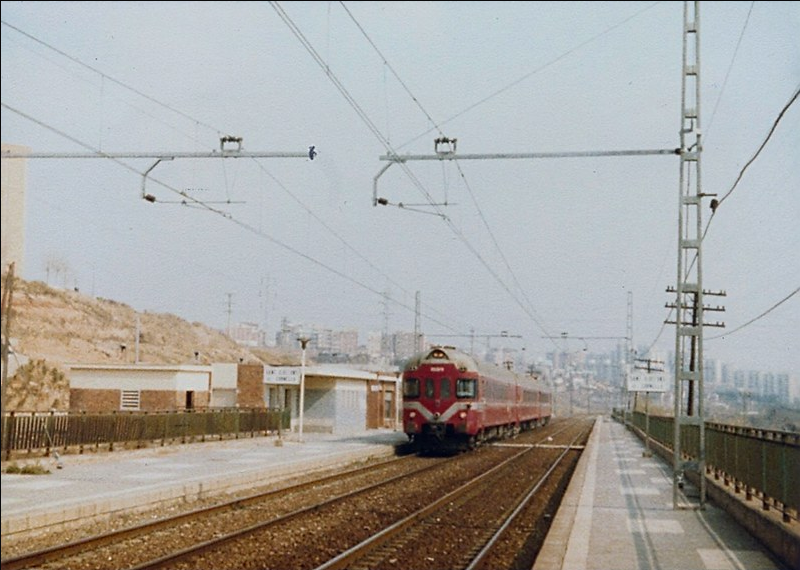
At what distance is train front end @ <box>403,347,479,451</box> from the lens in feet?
94.2

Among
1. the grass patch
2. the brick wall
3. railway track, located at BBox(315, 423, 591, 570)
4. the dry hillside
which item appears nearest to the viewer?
railway track, located at BBox(315, 423, 591, 570)

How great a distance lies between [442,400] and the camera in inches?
1135

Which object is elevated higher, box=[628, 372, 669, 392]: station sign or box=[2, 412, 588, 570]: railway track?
box=[628, 372, 669, 392]: station sign

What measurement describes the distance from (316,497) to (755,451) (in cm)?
831

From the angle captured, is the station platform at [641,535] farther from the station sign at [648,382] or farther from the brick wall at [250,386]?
the brick wall at [250,386]

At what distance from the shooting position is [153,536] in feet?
38.9

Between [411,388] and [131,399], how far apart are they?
1311 cm

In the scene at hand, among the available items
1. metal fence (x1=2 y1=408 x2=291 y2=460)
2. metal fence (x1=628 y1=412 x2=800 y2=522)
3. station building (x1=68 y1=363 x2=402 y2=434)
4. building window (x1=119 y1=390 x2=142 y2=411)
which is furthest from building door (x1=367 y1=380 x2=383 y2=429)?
metal fence (x1=628 y1=412 x2=800 y2=522)

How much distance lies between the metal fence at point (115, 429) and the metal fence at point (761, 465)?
13327 mm

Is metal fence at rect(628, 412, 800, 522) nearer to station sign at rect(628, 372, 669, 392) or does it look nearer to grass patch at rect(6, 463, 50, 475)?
station sign at rect(628, 372, 669, 392)

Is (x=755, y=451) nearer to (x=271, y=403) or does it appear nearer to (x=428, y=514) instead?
(x=428, y=514)

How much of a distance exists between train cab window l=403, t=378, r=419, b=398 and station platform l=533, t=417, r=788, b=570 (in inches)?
445

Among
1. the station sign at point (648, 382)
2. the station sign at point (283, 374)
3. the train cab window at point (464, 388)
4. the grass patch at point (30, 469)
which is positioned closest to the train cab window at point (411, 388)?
the train cab window at point (464, 388)

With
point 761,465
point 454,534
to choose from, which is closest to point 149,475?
point 454,534
